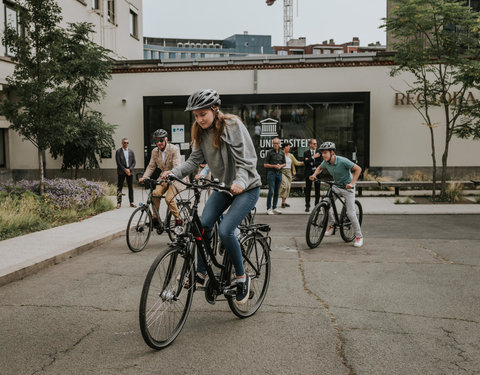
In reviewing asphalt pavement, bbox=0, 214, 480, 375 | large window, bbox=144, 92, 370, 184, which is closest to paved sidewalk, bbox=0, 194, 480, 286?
asphalt pavement, bbox=0, 214, 480, 375

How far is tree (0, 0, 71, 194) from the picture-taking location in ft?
40.3

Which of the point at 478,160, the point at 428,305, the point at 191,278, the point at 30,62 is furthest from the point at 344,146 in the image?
the point at 191,278

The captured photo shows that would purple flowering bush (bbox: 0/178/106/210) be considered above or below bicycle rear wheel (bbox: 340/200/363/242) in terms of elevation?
above

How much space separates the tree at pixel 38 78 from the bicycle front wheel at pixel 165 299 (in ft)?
30.8

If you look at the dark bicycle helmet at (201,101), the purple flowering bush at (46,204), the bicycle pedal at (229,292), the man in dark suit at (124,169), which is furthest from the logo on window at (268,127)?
the dark bicycle helmet at (201,101)

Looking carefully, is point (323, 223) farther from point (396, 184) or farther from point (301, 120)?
point (301, 120)

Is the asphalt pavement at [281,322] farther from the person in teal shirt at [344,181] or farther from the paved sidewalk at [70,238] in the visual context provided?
the person in teal shirt at [344,181]

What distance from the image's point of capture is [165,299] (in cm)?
398

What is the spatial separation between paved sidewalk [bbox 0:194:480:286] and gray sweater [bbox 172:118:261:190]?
3190mm

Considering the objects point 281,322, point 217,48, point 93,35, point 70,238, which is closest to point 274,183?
point 70,238

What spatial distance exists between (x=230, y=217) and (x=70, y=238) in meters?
5.61

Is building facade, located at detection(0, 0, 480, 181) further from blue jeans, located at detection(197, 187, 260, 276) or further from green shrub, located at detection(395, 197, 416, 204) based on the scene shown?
blue jeans, located at detection(197, 187, 260, 276)

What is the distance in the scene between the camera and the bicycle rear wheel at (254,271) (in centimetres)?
482

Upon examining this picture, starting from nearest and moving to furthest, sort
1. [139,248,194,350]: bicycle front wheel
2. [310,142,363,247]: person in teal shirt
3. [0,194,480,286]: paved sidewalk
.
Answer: [139,248,194,350]: bicycle front wheel
[0,194,480,286]: paved sidewalk
[310,142,363,247]: person in teal shirt
